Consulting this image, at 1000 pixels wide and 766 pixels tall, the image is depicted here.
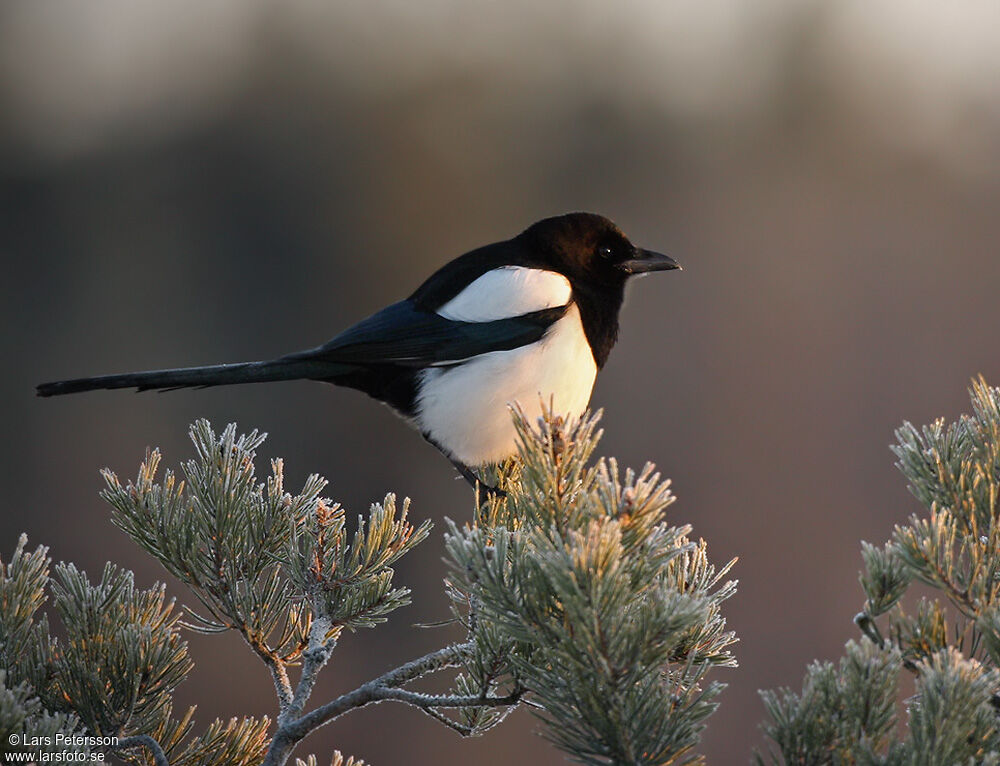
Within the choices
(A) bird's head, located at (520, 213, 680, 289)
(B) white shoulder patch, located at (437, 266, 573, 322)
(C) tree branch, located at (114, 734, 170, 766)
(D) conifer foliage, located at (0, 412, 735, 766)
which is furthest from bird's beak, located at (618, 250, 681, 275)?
(C) tree branch, located at (114, 734, 170, 766)

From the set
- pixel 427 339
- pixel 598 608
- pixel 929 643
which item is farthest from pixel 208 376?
pixel 929 643

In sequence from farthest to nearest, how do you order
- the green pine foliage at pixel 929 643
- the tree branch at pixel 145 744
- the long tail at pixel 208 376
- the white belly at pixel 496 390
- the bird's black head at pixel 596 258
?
the bird's black head at pixel 596 258
the white belly at pixel 496 390
the long tail at pixel 208 376
the tree branch at pixel 145 744
the green pine foliage at pixel 929 643

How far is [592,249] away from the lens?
244 centimetres

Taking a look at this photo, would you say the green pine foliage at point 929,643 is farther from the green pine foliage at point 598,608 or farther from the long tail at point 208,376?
the long tail at point 208,376

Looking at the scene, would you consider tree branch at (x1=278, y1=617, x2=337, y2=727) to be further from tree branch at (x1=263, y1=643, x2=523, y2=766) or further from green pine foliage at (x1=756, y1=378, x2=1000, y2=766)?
green pine foliage at (x1=756, y1=378, x2=1000, y2=766)

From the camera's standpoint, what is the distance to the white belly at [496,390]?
2195mm

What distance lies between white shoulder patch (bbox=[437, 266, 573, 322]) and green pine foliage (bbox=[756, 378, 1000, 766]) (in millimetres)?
1255

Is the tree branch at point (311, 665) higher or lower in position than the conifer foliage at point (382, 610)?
lower

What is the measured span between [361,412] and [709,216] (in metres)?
3.54

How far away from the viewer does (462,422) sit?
87.1 inches

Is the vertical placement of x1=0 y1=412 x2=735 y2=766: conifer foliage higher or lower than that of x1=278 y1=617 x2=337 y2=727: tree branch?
higher

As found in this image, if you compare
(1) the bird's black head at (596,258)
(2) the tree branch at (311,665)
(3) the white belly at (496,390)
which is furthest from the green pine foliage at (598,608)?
(1) the bird's black head at (596,258)

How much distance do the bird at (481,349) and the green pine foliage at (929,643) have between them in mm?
1183

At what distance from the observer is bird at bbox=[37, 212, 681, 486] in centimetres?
222
